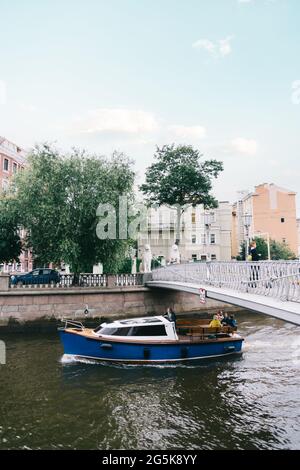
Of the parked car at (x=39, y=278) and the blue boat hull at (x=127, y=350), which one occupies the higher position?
the parked car at (x=39, y=278)

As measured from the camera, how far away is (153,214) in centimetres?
5741

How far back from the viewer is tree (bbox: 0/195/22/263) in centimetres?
2678

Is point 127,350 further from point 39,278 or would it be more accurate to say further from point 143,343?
point 39,278

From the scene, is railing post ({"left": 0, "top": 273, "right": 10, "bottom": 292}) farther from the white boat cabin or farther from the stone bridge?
the stone bridge

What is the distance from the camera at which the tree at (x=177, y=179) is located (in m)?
36.8

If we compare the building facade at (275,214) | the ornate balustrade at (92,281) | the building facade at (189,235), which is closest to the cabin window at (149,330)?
the ornate balustrade at (92,281)

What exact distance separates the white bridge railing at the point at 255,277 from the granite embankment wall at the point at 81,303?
9.31 m

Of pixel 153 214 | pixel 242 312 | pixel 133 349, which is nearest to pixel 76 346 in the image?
pixel 133 349

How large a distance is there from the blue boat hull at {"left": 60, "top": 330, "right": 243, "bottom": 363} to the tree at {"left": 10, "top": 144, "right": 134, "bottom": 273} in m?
9.03

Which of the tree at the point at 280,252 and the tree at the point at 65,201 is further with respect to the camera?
the tree at the point at 280,252

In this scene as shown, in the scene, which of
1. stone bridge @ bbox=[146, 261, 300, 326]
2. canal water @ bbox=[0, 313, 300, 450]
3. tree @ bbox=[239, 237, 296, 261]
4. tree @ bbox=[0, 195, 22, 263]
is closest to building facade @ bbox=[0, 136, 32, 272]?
tree @ bbox=[0, 195, 22, 263]
